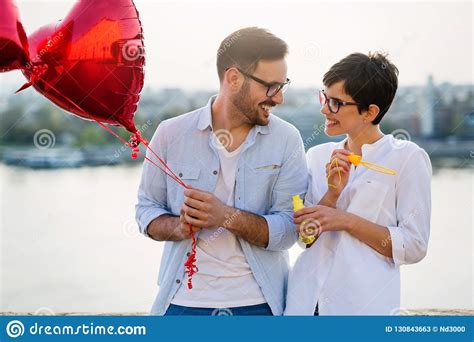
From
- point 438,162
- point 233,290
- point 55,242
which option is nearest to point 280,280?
point 233,290

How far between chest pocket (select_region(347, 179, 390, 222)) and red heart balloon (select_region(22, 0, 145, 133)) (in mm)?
768

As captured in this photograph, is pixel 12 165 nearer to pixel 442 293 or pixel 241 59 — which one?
pixel 442 293

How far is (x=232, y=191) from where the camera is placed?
216 cm

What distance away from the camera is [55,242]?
17609mm

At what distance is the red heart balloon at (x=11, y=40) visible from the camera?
1.99 metres

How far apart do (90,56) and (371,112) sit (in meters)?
0.87

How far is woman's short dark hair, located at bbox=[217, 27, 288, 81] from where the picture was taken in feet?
7.06

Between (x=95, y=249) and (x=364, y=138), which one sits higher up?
(x=364, y=138)

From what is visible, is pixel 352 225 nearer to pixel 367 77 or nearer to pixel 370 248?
pixel 370 248

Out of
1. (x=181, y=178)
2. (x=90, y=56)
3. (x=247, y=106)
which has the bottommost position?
(x=181, y=178)

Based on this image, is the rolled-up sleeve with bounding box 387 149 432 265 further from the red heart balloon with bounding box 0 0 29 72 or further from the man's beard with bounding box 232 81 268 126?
the red heart balloon with bounding box 0 0 29 72

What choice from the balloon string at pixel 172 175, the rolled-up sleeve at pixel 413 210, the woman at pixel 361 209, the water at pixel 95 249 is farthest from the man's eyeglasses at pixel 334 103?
the water at pixel 95 249

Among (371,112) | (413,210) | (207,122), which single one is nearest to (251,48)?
(207,122)

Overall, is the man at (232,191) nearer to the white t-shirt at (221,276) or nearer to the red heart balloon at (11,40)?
the white t-shirt at (221,276)
